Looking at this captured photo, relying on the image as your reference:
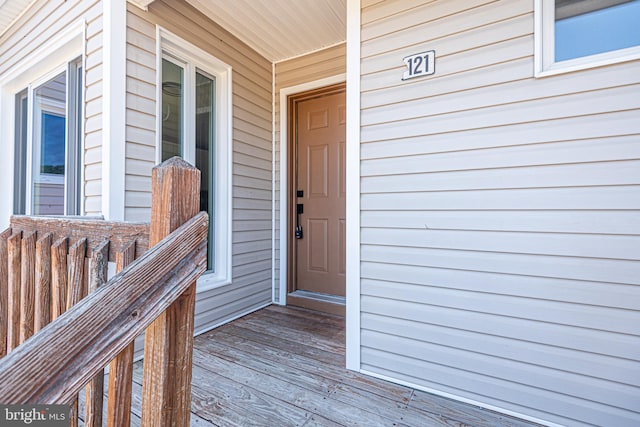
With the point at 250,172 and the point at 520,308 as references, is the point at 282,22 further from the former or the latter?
the point at 520,308

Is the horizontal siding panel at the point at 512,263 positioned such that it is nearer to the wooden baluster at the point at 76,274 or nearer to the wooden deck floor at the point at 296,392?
the wooden deck floor at the point at 296,392

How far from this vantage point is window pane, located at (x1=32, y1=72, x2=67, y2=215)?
2.52m

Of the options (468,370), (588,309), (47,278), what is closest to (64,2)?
(47,278)

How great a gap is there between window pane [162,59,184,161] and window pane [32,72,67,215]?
0.92m

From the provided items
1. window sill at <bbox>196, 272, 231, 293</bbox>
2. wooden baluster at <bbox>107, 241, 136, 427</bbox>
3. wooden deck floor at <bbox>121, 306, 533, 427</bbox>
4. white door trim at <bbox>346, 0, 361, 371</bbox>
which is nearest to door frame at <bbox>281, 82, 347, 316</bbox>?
window sill at <bbox>196, 272, 231, 293</bbox>

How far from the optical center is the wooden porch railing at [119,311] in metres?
0.49

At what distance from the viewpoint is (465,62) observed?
1548 mm

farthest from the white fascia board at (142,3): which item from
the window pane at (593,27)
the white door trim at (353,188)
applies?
the window pane at (593,27)

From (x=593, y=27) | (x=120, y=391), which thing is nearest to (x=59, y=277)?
(x=120, y=391)

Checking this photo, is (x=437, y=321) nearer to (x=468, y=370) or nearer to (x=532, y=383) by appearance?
(x=468, y=370)

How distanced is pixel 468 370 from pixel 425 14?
6.61 ft

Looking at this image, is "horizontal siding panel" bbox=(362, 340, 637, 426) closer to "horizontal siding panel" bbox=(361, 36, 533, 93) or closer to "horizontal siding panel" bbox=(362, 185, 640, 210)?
"horizontal siding panel" bbox=(362, 185, 640, 210)

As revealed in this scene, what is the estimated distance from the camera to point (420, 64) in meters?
1.65

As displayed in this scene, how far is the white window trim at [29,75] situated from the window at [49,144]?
49 mm
